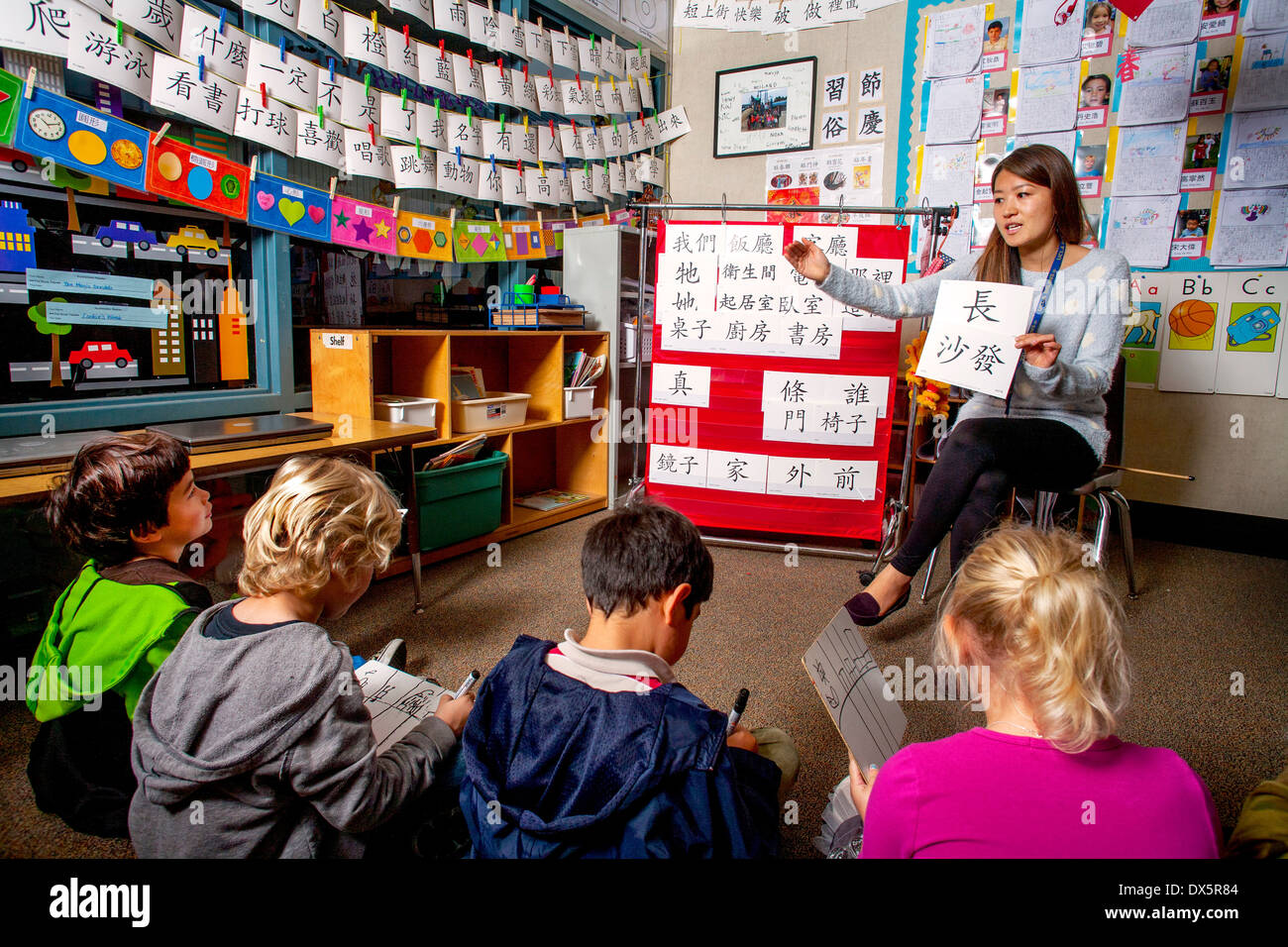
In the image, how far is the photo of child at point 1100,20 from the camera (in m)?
2.93

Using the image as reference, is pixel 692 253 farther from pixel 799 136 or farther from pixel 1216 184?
pixel 1216 184

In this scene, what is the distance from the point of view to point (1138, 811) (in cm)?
67

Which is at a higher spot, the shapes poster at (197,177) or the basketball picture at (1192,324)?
the shapes poster at (197,177)

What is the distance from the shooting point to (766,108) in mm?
3631

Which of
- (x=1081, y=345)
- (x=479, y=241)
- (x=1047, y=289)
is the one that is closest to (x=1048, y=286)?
(x=1047, y=289)

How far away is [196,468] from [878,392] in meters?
2.14

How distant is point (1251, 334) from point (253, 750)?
11.4ft

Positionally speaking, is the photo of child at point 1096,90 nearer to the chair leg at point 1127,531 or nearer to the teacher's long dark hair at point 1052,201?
the teacher's long dark hair at point 1052,201

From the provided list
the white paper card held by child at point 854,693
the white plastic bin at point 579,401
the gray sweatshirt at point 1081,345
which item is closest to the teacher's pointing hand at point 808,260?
the gray sweatshirt at point 1081,345

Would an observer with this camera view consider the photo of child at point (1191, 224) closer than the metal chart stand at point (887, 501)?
No

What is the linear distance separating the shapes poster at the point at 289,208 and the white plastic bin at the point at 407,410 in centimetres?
57

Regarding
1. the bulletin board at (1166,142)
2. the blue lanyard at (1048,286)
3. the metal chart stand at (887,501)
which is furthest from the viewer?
the bulletin board at (1166,142)

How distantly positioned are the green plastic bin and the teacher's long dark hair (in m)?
1.72

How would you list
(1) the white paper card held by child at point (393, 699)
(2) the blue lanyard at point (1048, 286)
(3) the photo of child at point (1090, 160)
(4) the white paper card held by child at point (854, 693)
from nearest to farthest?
(4) the white paper card held by child at point (854, 693)
(1) the white paper card held by child at point (393, 699)
(2) the blue lanyard at point (1048, 286)
(3) the photo of child at point (1090, 160)
